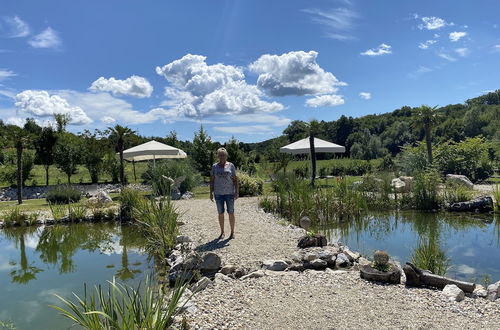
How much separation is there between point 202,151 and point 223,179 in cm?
Result: 1361

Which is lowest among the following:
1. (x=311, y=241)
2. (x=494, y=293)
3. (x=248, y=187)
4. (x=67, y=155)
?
(x=494, y=293)

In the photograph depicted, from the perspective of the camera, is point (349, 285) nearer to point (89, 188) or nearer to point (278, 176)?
point (278, 176)

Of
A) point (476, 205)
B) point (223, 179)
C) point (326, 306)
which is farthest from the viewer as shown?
point (476, 205)

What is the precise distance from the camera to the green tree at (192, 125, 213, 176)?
1977cm

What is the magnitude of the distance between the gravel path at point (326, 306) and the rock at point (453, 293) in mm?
64

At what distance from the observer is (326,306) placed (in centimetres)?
379

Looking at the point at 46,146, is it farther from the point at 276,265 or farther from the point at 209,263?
the point at 276,265

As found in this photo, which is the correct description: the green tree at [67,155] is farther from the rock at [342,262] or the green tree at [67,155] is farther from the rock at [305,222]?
the rock at [342,262]

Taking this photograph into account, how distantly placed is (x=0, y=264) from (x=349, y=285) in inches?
252

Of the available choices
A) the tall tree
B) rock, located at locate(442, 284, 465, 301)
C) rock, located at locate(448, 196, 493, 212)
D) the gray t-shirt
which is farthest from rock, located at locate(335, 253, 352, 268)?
the tall tree

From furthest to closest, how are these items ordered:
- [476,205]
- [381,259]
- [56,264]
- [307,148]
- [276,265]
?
[307,148]
[476,205]
[56,264]
[276,265]
[381,259]

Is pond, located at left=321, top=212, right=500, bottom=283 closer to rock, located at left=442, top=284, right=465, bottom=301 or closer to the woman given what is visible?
rock, located at left=442, top=284, right=465, bottom=301

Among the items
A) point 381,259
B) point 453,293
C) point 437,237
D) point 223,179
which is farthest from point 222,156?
point 437,237

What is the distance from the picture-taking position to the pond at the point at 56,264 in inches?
189
